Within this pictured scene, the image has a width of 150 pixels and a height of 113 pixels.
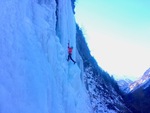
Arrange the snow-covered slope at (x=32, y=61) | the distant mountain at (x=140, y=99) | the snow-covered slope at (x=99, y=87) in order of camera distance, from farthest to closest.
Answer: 1. the distant mountain at (x=140, y=99)
2. the snow-covered slope at (x=99, y=87)
3. the snow-covered slope at (x=32, y=61)

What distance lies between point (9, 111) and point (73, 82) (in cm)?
715

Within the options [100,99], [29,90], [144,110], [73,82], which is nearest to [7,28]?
[29,90]

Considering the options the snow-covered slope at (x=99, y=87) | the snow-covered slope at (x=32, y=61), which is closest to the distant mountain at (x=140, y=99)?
the snow-covered slope at (x=99, y=87)

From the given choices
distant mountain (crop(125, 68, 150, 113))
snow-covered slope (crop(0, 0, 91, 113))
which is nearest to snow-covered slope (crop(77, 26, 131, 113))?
distant mountain (crop(125, 68, 150, 113))

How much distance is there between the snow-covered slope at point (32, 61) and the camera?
7.49 m

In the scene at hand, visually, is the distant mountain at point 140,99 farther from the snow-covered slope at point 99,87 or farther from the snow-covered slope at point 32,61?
the snow-covered slope at point 32,61

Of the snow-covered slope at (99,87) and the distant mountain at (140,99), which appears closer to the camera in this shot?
the snow-covered slope at (99,87)

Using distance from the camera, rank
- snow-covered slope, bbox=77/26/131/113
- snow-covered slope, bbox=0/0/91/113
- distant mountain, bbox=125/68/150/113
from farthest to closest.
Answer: distant mountain, bbox=125/68/150/113 < snow-covered slope, bbox=77/26/131/113 < snow-covered slope, bbox=0/0/91/113

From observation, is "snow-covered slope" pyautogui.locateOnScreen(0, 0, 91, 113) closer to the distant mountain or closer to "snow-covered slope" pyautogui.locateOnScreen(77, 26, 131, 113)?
"snow-covered slope" pyautogui.locateOnScreen(77, 26, 131, 113)

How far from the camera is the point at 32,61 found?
8.97 m

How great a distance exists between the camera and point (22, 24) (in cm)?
884

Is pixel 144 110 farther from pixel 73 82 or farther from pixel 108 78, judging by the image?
pixel 73 82

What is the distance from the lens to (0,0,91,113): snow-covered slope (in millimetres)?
7488

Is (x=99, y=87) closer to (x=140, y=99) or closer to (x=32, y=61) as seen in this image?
(x=140, y=99)
